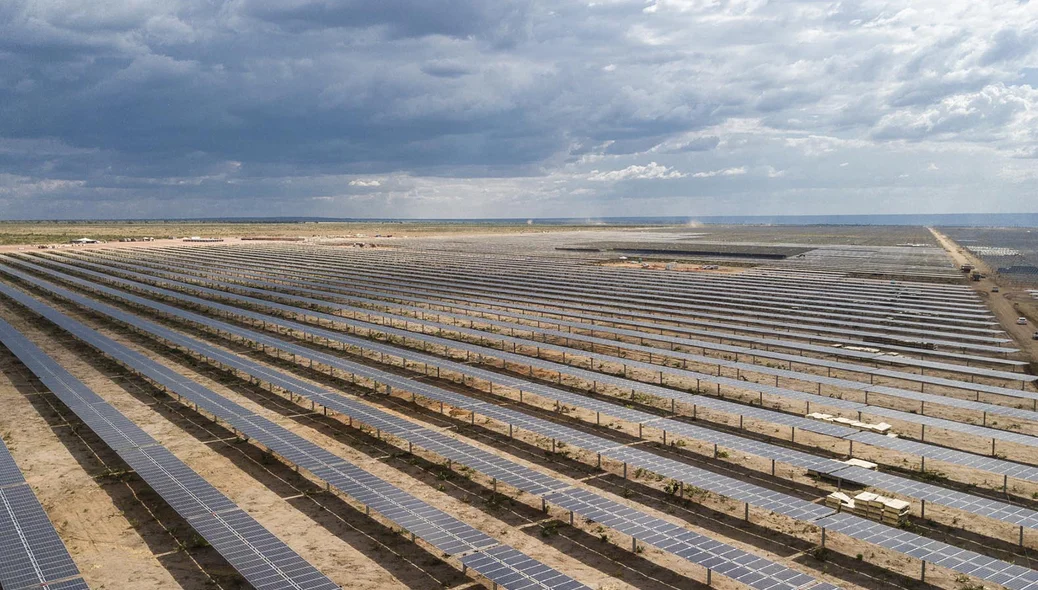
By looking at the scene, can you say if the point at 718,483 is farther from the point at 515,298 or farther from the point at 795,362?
the point at 515,298

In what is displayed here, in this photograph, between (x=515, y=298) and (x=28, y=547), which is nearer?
(x=28, y=547)

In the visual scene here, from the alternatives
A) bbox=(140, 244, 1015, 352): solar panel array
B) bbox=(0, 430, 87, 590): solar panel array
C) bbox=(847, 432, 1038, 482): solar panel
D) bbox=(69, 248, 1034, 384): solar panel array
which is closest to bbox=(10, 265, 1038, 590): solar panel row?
bbox=(847, 432, 1038, 482): solar panel

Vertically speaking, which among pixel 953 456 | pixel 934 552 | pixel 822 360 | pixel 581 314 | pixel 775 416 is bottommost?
pixel 934 552

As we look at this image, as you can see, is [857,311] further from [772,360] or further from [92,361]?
[92,361]

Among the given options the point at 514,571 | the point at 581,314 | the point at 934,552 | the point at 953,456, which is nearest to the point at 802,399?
the point at 953,456

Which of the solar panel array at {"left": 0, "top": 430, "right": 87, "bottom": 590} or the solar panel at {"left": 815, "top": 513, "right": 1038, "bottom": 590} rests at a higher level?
the solar panel array at {"left": 0, "top": 430, "right": 87, "bottom": 590}

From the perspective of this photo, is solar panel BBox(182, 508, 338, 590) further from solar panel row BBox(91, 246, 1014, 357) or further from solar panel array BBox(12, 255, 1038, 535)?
solar panel row BBox(91, 246, 1014, 357)
